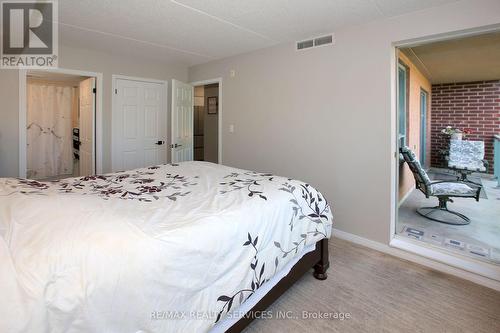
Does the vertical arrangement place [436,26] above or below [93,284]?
above

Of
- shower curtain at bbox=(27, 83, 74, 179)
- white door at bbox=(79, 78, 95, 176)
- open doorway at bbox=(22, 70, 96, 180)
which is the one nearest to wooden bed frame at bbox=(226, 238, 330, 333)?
white door at bbox=(79, 78, 95, 176)

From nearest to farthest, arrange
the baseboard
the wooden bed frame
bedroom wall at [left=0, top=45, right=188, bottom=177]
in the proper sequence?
the wooden bed frame
the baseboard
bedroom wall at [left=0, top=45, right=188, bottom=177]

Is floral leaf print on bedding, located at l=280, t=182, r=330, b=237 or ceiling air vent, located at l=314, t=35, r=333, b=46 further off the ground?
ceiling air vent, located at l=314, t=35, r=333, b=46

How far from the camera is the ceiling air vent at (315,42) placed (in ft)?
10.2

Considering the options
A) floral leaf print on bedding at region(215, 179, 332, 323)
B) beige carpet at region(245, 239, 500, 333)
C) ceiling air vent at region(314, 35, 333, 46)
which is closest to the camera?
floral leaf print on bedding at region(215, 179, 332, 323)

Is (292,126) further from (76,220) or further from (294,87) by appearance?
(76,220)

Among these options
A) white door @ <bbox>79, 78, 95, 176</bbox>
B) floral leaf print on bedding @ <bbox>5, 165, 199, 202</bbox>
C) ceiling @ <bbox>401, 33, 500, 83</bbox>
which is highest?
ceiling @ <bbox>401, 33, 500, 83</bbox>

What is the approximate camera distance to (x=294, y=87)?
11.4 ft

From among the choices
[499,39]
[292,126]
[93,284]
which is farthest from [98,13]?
[499,39]

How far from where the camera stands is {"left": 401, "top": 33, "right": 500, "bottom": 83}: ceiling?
3.22 metres

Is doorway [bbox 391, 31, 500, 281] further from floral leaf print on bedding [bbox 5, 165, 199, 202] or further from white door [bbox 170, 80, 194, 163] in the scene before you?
white door [bbox 170, 80, 194, 163]

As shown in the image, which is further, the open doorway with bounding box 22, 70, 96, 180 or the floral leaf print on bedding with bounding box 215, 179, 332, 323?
the open doorway with bounding box 22, 70, 96, 180

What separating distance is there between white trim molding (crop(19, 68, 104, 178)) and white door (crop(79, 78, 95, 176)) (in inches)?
3.2

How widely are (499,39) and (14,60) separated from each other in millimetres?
5730
